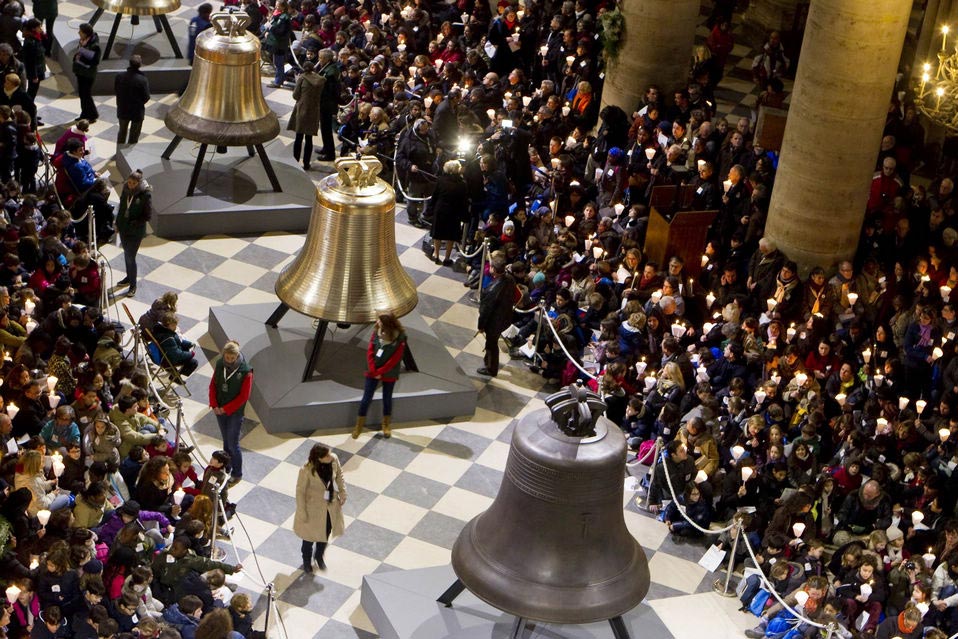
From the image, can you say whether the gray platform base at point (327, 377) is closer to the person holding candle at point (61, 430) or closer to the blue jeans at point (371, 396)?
the blue jeans at point (371, 396)

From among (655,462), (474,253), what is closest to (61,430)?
(655,462)

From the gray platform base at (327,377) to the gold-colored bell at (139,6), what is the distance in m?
6.49

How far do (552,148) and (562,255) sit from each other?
2.24 meters

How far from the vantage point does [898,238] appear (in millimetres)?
18281

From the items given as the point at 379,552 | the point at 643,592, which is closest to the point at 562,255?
the point at 379,552

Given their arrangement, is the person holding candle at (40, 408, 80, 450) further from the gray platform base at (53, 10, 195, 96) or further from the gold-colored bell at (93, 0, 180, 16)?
the gray platform base at (53, 10, 195, 96)

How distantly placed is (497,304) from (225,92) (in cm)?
425

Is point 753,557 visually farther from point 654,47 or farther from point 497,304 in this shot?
point 654,47

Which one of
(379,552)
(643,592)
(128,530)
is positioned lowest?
(379,552)

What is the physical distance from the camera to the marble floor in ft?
48.5

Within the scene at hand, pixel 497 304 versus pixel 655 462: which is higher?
pixel 497 304

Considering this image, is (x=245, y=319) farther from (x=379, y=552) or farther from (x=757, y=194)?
(x=757, y=194)

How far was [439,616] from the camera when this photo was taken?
1347cm

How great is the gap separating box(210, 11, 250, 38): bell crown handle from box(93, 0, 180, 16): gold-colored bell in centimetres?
432
